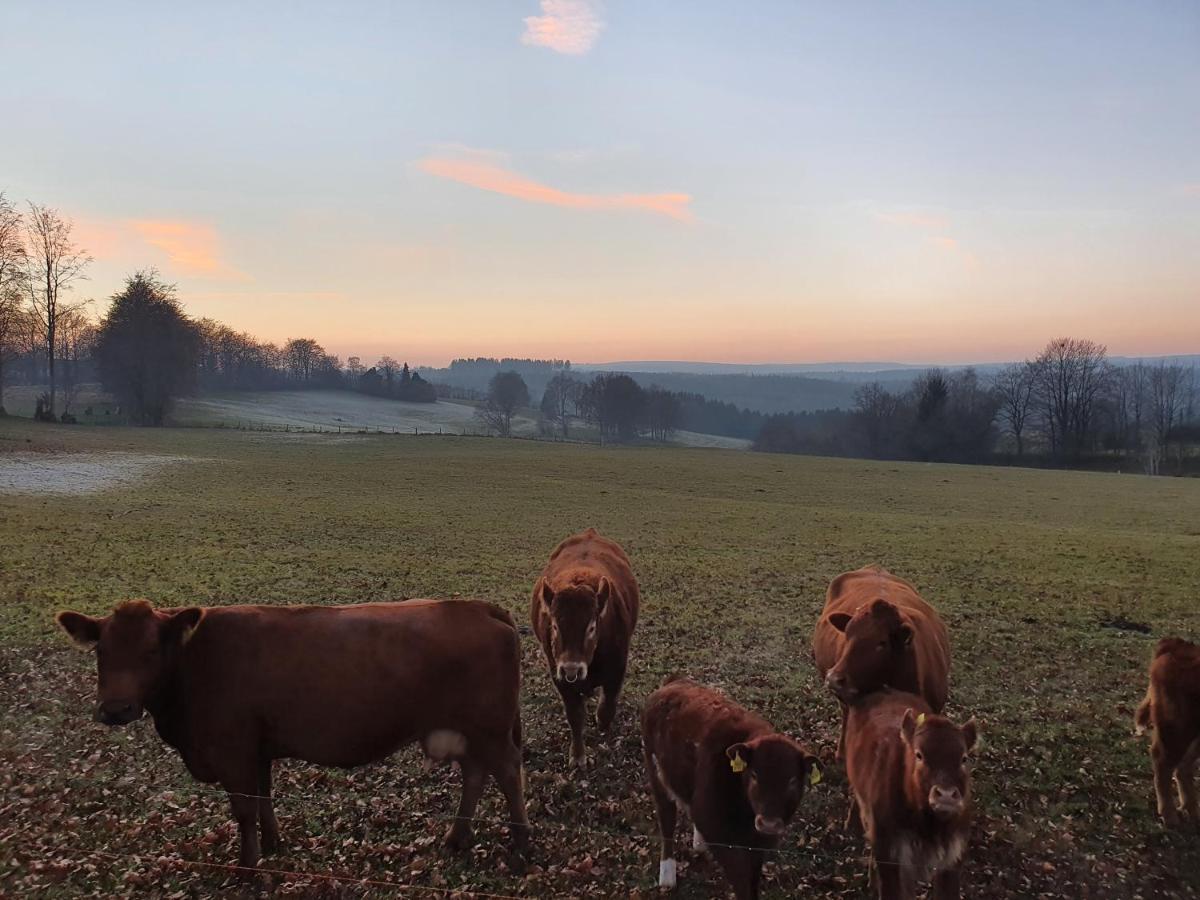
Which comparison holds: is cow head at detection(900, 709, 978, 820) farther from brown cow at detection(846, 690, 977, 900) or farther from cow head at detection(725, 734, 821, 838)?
cow head at detection(725, 734, 821, 838)

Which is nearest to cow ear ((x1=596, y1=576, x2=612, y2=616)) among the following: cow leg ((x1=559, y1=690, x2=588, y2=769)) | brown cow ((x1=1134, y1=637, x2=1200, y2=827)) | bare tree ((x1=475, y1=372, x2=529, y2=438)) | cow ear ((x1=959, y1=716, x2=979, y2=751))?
cow leg ((x1=559, y1=690, x2=588, y2=769))

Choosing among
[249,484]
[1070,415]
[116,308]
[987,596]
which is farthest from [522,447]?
[1070,415]

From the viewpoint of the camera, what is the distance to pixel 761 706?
9.58 metres

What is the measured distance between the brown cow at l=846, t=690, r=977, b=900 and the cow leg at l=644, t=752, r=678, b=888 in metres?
1.52

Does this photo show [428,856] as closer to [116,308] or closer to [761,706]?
[761,706]

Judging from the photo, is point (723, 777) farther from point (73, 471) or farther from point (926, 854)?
point (73, 471)

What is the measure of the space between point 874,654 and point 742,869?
226cm

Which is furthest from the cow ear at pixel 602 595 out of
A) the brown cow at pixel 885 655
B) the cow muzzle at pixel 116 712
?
the cow muzzle at pixel 116 712

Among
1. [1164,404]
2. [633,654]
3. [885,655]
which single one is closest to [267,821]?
[885,655]

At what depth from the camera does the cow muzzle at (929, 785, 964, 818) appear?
15.0 ft

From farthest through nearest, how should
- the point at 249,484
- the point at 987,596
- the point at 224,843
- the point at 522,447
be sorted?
the point at 522,447 < the point at 249,484 < the point at 987,596 < the point at 224,843

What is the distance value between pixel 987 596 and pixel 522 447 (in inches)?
1845

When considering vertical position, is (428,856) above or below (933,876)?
below

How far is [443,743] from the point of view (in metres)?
6.03
